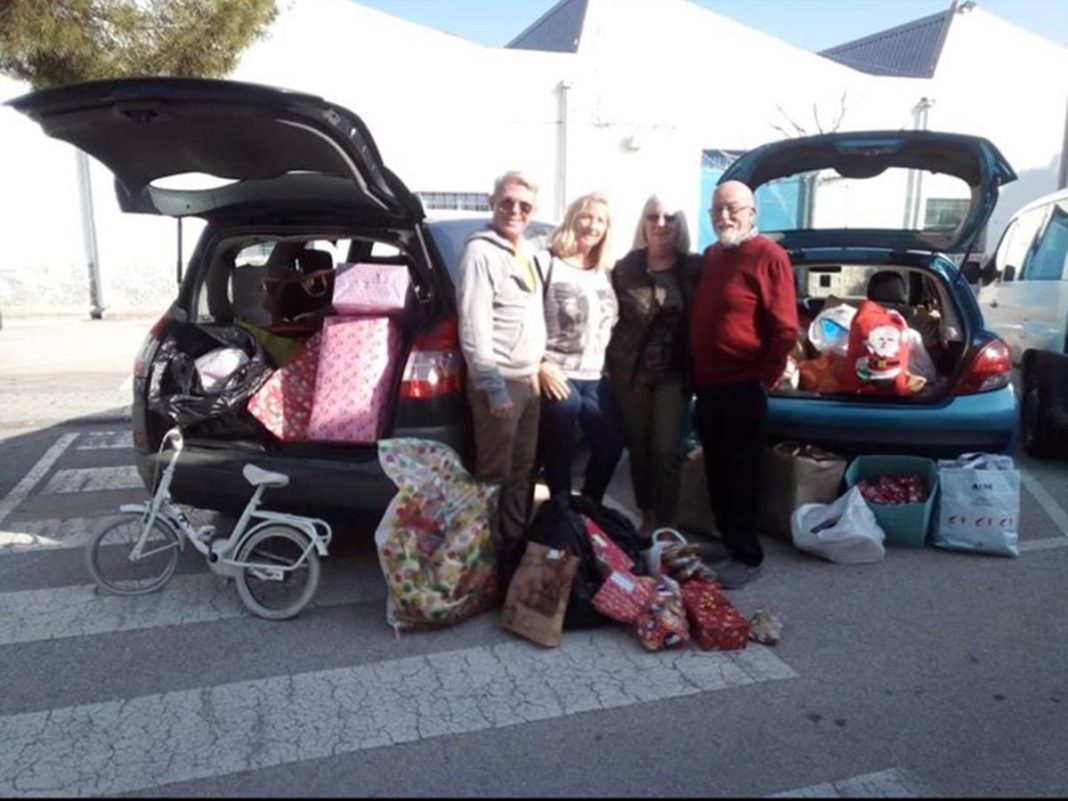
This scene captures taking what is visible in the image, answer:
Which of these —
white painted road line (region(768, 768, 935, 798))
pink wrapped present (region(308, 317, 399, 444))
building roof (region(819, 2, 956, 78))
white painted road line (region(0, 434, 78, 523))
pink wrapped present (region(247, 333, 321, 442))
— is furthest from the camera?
building roof (region(819, 2, 956, 78))

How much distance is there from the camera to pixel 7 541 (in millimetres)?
4340

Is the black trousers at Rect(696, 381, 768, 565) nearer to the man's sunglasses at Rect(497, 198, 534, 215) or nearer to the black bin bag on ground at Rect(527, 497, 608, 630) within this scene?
the black bin bag on ground at Rect(527, 497, 608, 630)

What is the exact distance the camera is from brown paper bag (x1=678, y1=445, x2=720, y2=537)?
14.2ft

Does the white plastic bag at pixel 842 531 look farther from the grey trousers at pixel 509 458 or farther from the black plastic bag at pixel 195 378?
the black plastic bag at pixel 195 378

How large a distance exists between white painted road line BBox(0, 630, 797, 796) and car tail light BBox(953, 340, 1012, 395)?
2.06m

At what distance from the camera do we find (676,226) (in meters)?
3.77

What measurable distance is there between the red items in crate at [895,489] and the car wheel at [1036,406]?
6.84ft

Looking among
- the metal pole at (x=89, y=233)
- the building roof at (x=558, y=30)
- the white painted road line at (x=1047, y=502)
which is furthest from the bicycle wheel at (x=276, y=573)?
the building roof at (x=558, y=30)

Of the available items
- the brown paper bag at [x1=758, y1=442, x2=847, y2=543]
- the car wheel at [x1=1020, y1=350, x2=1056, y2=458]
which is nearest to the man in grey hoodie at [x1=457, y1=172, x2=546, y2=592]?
the brown paper bag at [x1=758, y1=442, x2=847, y2=543]

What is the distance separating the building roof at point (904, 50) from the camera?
19.5m

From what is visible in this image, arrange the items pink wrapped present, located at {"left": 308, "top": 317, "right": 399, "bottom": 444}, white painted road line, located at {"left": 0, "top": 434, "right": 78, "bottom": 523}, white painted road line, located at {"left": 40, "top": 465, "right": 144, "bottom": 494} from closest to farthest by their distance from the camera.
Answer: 1. pink wrapped present, located at {"left": 308, "top": 317, "right": 399, "bottom": 444}
2. white painted road line, located at {"left": 0, "top": 434, "right": 78, "bottom": 523}
3. white painted road line, located at {"left": 40, "top": 465, "right": 144, "bottom": 494}

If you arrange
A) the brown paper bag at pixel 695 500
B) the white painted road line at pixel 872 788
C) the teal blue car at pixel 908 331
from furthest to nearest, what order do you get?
1. the brown paper bag at pixel 695 500
2. the teal blue car at pixel 908 331
3. the white painted road line at pixel 872 788

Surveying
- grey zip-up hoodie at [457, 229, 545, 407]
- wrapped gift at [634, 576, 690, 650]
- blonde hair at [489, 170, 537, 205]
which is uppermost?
blonde hair at [489, 170, 537, 205]

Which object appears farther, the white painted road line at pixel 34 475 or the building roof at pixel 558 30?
the building roof at pixel 558 30
